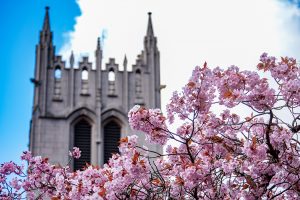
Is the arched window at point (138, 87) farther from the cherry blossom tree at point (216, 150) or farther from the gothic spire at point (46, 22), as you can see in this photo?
the cherry blossom tree at point (216, 150)

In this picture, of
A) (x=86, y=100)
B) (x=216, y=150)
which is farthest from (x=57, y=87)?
(x=216, y=150)

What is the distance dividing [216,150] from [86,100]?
19.7 metres

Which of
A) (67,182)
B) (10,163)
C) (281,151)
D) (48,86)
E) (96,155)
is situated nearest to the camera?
(281,151)

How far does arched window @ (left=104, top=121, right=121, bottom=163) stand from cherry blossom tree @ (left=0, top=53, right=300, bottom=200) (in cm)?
1784

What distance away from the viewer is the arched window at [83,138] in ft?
84.6

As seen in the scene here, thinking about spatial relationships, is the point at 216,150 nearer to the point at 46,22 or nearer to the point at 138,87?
the point at 138,87

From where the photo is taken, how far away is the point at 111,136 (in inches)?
1047

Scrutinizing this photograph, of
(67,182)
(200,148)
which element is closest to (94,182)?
(67,182)

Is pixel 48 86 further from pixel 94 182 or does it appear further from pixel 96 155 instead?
pixel 94 182

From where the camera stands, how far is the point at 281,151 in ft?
23.6

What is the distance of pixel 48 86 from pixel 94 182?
1988 cm

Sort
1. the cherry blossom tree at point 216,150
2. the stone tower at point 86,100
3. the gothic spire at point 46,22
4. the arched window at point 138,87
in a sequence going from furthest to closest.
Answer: the gothic spire at point 46,22, the arched window at point 138,87, the stone tower at point 86,100, the cherry blossom tree at point 216,150

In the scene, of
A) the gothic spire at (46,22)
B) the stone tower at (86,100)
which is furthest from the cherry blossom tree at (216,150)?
the gothic spire at (46,22)

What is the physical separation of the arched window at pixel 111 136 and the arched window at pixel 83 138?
0.72 metres
